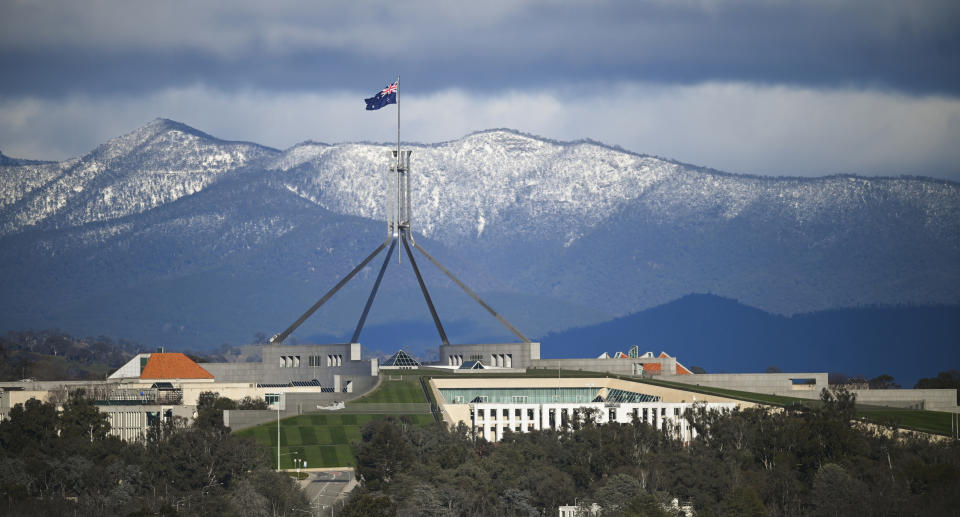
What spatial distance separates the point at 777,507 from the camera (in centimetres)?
10762

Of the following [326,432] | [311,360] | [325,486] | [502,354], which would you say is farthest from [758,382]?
[325,486]

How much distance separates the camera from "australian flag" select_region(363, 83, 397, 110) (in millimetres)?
159125

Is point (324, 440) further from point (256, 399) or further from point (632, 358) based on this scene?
point (632, 358)

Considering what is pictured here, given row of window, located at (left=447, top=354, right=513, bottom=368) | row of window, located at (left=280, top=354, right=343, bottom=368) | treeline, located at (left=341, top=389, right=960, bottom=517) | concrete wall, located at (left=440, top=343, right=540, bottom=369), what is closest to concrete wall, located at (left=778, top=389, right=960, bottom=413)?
treeline, located at (left=341, top=389, right=960, bottom=517)

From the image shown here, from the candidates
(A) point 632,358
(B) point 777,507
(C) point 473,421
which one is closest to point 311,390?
(C) point 473,421

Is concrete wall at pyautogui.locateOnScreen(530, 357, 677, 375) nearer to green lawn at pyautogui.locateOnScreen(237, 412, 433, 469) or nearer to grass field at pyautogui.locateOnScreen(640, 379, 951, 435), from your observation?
grass field at pyautogui.locateOnScreen(640, 379, 951, 435)

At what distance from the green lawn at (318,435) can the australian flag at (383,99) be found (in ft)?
109

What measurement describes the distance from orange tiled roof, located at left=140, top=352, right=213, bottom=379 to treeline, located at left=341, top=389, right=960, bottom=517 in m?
38.1

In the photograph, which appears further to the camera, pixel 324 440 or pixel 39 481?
pixel 324 440

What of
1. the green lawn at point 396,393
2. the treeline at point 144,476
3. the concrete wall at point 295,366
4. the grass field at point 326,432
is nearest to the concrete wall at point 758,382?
the green lawn at point 396,393

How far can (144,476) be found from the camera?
118000 millimetres

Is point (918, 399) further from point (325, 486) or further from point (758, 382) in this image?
point (325, 486)

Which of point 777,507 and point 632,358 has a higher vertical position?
point 632,358

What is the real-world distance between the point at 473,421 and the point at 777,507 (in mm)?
44793
